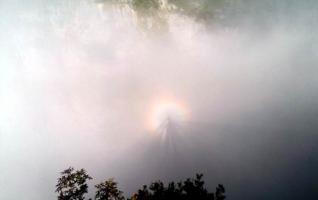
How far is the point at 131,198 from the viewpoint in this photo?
31672 mm

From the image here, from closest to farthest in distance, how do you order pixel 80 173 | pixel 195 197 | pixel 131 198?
pixel 195 197 → pixel 131 198 → pixel 80 173

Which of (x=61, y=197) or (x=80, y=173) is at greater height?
(x=80, y=173)

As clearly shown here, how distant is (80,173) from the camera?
34.0 m

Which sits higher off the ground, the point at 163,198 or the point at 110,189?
the point at 110,189

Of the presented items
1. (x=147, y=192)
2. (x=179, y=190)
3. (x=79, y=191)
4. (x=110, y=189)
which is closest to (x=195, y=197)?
(x=179, y=190)

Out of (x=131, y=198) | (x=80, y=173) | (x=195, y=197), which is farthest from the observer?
(x=80, y=173)

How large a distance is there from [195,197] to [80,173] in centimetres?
1183

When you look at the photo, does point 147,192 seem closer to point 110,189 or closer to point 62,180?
point 110,189

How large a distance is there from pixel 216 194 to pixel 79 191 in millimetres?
13264

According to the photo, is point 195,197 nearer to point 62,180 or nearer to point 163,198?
point 163,198

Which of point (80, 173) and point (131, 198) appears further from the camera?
point (80, 173)

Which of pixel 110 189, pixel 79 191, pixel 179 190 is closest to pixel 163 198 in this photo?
pixel 179 190

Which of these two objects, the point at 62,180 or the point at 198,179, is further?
the point at 62,180

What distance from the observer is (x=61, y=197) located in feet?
107
